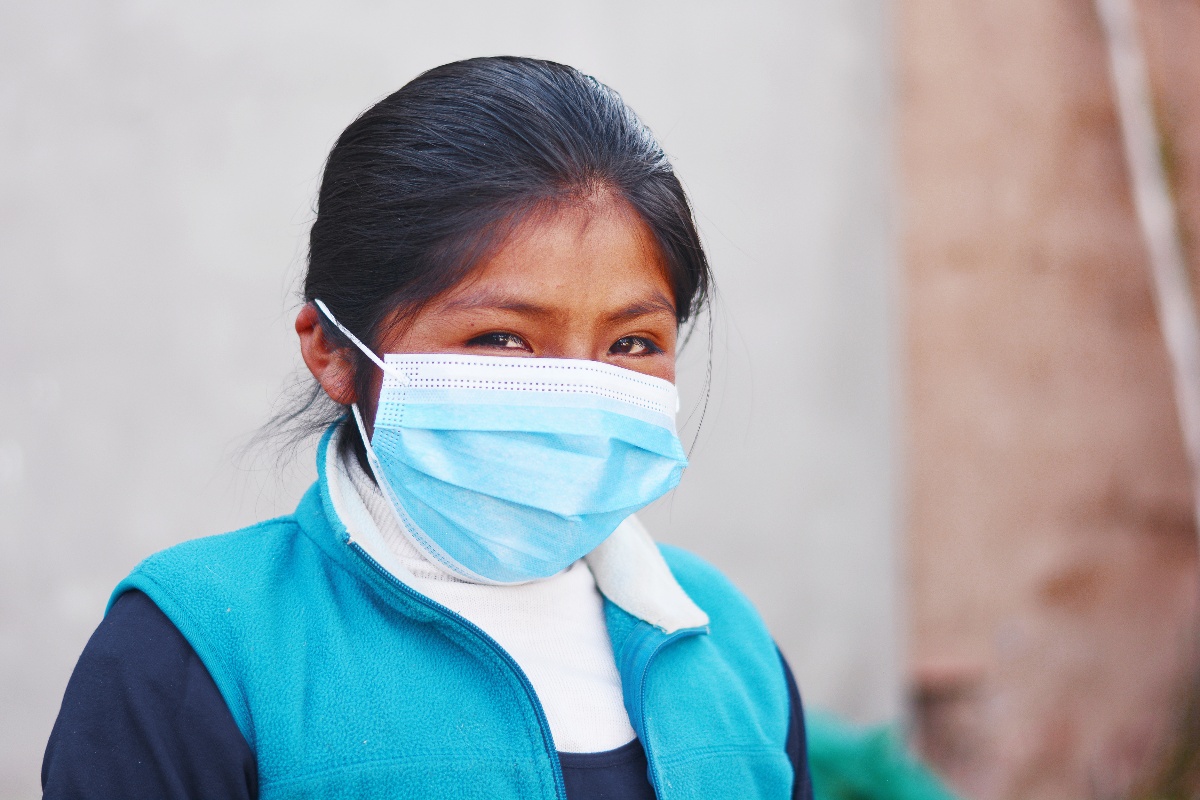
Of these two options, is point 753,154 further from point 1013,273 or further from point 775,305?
point 1013,273

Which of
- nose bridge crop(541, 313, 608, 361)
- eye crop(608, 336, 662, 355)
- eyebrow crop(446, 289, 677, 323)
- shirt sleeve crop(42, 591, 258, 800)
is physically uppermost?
eyebrow crop(446, 289, 677, 323)

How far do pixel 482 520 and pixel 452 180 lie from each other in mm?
418

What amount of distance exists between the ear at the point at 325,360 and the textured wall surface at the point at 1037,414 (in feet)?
10.3

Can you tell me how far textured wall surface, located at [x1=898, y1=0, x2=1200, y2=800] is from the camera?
425 cm

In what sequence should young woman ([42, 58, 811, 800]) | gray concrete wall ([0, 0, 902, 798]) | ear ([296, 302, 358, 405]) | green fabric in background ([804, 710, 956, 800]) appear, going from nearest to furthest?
1. young woman ([42, 58, 811, 800])
2. ear ([296, 302, 358, 405])
3. gray concrete wall ([0, 0, 902, 798])
4. green fabric in background ([804, 710, 956, 800])

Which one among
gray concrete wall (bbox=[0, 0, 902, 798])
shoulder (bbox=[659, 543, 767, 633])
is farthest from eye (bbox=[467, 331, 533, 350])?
gray concrete wall (bbox=[0, 0, 902, 798])

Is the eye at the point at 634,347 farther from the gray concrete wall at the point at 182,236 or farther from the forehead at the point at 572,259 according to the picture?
the gray concrete wall at the point at 182,236

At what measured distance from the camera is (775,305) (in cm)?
344

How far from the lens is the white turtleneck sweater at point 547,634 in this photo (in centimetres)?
134

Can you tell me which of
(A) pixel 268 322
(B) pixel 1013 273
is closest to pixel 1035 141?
(B) pixel 1013 273

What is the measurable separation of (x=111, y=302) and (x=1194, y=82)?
14.5 feet

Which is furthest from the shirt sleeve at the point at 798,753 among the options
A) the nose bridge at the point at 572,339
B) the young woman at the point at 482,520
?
the nose bridge at the point at 572,339

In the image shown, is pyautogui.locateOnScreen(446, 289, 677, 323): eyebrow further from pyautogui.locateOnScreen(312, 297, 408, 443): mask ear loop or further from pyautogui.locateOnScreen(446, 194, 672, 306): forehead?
pyautogui.locateOnScreen(312, 297, 408, 443): mask ear loop

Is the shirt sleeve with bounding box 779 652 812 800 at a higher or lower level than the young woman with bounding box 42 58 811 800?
lower
